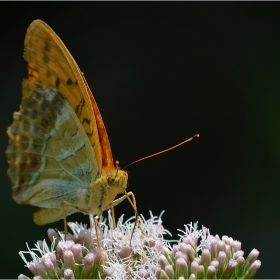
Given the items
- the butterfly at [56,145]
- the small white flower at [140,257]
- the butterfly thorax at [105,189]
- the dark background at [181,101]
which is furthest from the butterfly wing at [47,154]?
the dark background at [181,101]

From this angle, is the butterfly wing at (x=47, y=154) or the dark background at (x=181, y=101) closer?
the butterfly wing at (x=47, y=154)

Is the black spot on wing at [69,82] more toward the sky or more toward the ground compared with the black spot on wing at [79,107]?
more toward the sky

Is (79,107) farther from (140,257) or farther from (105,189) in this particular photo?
(140,257)

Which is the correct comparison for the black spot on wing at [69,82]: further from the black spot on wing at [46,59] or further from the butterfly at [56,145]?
the black spot on wing at [46,59]

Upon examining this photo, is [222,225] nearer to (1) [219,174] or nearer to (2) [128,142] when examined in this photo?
(1) [219,174]

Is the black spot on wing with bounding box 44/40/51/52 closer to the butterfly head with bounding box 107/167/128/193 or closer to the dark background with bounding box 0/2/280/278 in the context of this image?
the butterfly head with bounding box 107/167/128/193

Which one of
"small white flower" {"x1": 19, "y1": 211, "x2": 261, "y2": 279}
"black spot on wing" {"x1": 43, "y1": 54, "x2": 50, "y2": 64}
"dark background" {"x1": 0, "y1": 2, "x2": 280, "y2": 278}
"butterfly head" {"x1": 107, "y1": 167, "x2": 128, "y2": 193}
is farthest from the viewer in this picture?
"dark background" {"x1": 0, "y1": 2, "x2": 280, "y2": 278}

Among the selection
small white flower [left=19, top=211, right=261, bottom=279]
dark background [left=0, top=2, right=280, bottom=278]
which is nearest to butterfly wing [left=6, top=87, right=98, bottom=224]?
small white flower [left=19, top=211, right=261, bottom=279]
